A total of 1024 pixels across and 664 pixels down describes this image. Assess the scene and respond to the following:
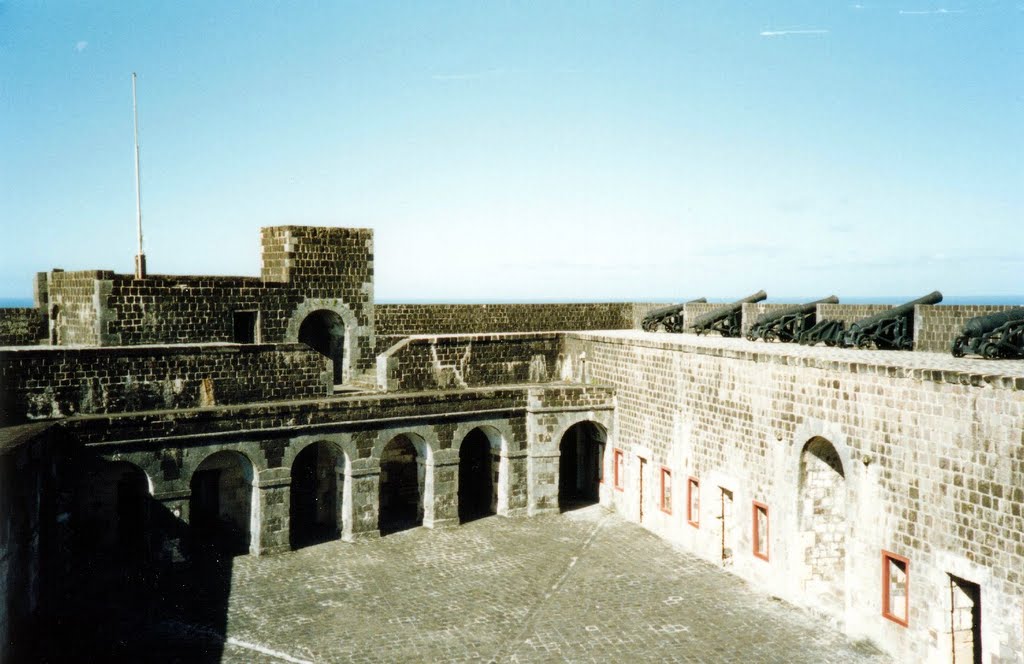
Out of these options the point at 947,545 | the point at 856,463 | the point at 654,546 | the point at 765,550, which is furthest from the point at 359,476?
the point at 947,545

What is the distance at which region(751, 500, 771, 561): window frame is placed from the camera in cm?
1775

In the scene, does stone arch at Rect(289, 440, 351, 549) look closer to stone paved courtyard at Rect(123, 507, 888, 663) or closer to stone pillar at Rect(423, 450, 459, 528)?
stone paved courtyard at Rect(123, 507, 888, 663)

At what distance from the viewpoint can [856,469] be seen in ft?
49.9

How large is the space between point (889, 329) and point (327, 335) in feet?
48.2

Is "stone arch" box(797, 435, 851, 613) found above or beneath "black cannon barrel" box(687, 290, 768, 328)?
beneath

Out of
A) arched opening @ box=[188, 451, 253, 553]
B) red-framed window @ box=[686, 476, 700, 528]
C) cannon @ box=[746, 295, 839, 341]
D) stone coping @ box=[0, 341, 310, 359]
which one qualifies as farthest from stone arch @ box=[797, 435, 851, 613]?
arched opening @ box=[188, 451, 253, 553]

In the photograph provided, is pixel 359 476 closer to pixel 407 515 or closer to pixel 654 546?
pixel 407 515

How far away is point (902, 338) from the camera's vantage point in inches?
727

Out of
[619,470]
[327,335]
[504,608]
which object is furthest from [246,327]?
Answer: [504,608]

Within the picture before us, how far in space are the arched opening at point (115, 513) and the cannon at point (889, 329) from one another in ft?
50.0

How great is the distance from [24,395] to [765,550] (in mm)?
14708

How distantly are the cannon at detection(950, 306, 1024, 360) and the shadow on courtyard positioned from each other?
13.8 meters

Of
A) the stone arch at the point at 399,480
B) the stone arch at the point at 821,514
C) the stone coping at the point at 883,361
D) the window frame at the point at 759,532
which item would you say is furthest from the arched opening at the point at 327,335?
the stone arch at the point at 821,514

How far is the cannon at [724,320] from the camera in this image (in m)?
24.7
